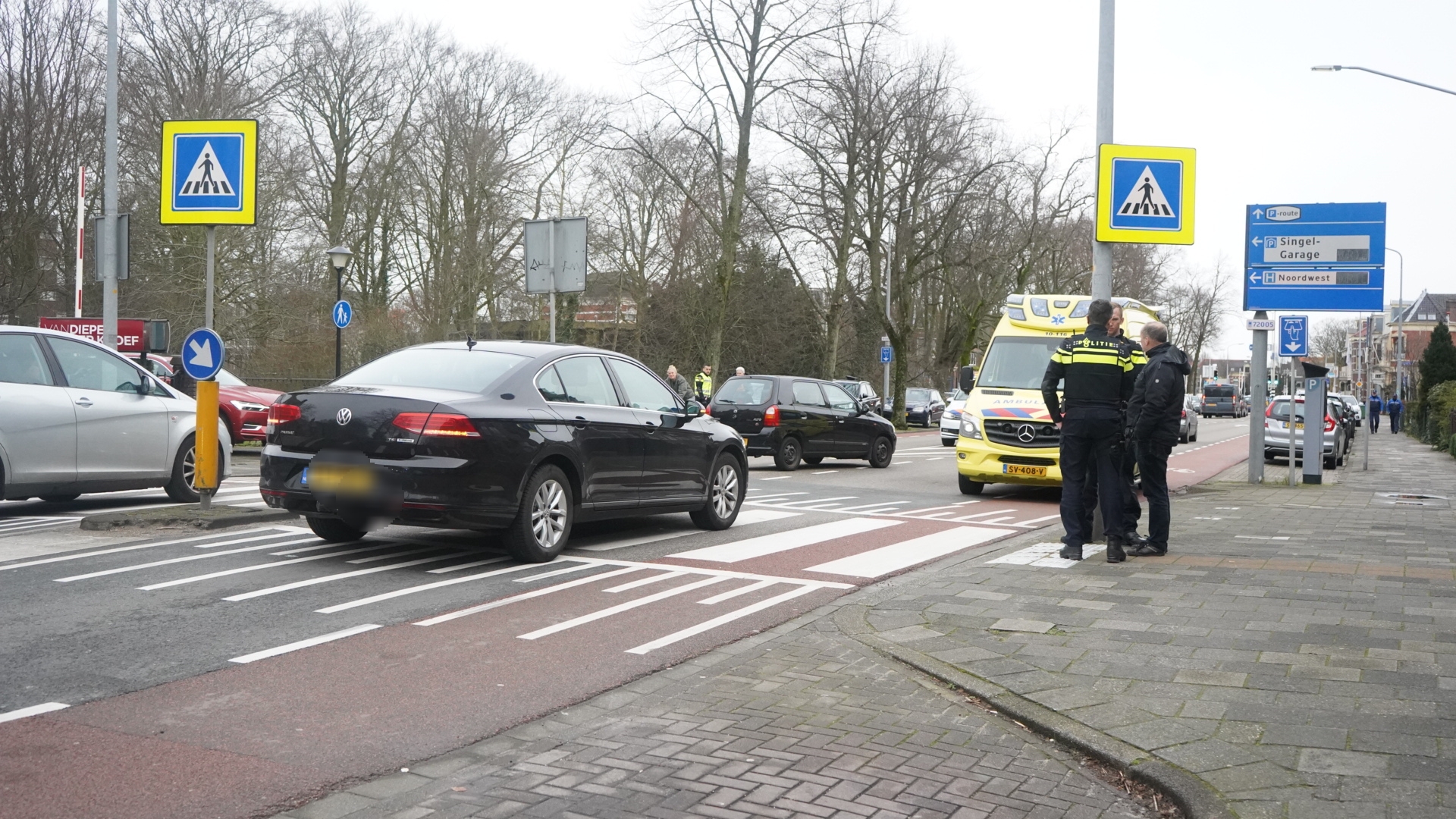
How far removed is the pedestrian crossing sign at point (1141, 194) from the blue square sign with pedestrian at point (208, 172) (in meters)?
7.71

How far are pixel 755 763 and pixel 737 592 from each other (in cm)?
349

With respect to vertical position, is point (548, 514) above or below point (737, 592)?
above

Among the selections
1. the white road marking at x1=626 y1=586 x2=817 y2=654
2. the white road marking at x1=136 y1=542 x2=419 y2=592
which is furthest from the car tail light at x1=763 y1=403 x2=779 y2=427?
the white road marking at x1=626 y1=586 x2=817 y2=654

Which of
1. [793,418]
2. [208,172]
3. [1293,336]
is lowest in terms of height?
[793,418]

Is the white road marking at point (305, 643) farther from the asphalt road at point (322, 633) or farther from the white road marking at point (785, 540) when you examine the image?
the white road marking at point (785, 540)

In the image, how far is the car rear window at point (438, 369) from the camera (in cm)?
859

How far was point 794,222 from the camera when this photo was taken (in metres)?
38.4

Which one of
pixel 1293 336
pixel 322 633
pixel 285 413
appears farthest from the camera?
pixel 1293 336

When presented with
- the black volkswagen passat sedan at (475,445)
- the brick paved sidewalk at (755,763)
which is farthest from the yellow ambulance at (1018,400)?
the brick paved sidewalk at (755,763)

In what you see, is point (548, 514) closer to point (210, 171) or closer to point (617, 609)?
point (617, 609)

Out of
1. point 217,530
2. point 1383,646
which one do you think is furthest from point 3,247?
point 1383,646

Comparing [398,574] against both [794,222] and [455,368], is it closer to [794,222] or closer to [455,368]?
[455,368]

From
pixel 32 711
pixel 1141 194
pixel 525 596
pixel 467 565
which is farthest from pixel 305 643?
pixel 1141 194

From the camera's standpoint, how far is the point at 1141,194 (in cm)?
1076
